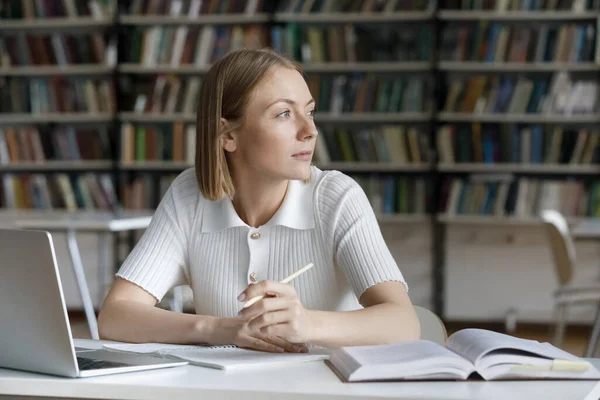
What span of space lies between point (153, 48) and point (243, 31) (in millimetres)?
584

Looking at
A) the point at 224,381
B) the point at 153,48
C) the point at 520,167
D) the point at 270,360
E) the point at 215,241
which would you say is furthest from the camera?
the point at 153,48

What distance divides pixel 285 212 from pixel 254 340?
0.44 meters

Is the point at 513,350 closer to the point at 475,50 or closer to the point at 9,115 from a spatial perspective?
the point at 475,50

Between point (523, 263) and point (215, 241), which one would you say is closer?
point (215, 241)

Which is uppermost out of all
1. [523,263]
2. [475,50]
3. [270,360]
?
[475,50]

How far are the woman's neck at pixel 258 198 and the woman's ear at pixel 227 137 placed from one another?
0.06 m

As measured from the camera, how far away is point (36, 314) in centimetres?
123

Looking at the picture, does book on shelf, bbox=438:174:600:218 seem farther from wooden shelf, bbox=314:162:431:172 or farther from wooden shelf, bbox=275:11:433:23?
wooden shelf, bbox=275:11:433:23

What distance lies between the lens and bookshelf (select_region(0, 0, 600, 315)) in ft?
18.3

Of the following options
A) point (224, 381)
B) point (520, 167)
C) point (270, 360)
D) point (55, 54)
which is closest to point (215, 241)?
point (270, 360)

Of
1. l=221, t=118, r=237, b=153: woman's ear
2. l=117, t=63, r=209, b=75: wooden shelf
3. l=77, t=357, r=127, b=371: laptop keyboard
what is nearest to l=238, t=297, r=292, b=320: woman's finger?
l=77, t=357, r=127, b=371: laptop keyboard

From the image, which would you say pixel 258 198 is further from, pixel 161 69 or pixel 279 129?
pixel 161 69

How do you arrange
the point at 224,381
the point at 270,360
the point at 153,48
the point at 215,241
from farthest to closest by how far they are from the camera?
the point at 153,48, the point at 215,241, the point at 270,360, the point at 224,381

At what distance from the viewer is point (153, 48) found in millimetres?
5996
